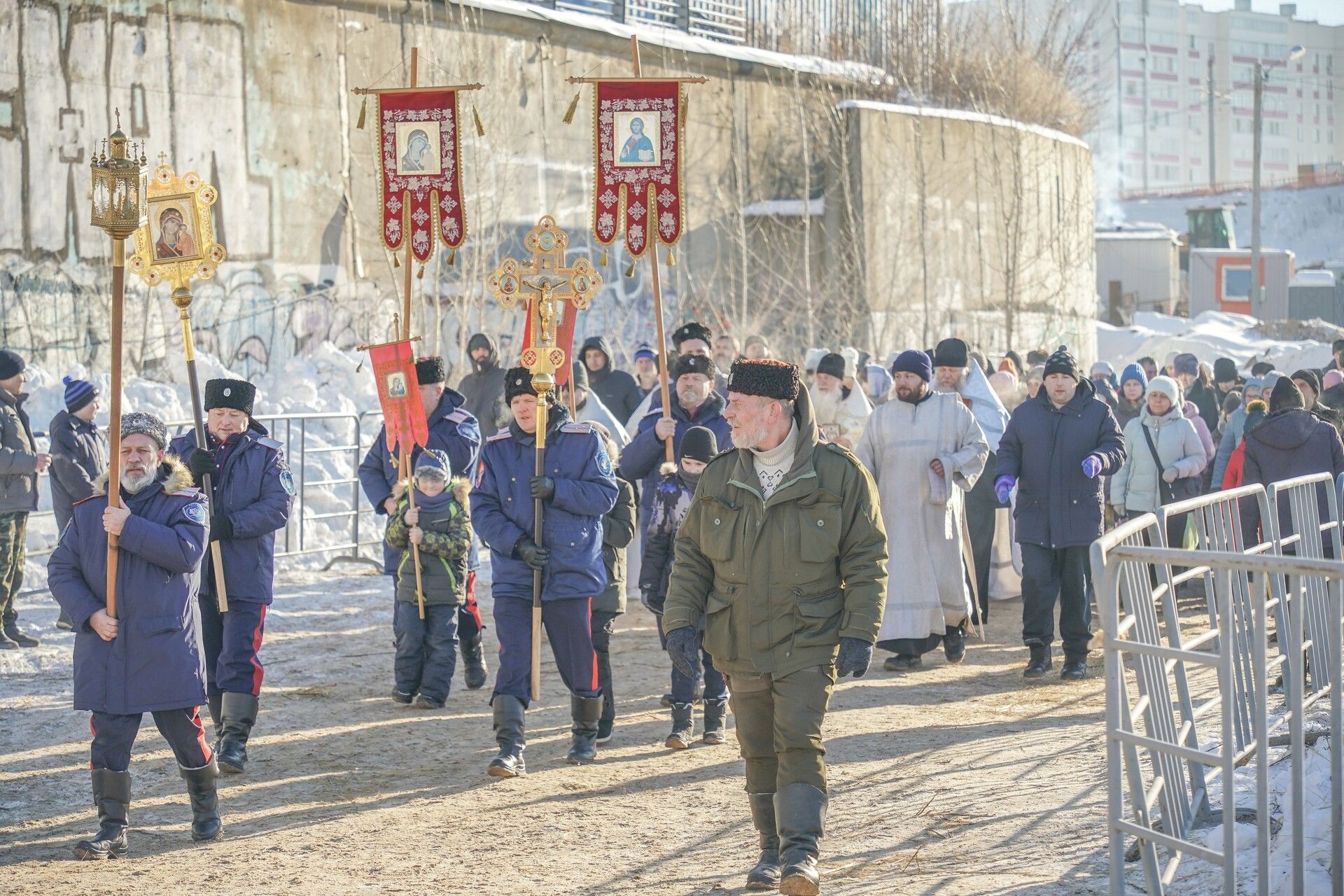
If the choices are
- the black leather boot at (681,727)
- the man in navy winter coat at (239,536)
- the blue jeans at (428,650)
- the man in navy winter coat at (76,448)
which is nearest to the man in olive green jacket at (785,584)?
the black leather boot at (681,727)

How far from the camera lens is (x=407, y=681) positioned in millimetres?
9523

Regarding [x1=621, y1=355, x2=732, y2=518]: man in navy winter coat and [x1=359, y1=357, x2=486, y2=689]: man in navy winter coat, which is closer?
[x1=621, y1=355, x2=732, y2=518]: man in navy winter coat

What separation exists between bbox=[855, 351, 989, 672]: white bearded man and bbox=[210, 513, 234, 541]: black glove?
415 centimetres

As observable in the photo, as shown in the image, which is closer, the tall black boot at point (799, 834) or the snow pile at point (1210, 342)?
the tall black boot at point (799, 834)

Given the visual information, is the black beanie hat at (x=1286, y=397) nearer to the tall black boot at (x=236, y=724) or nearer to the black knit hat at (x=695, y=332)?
the black knit hat at (x=695, y=332)

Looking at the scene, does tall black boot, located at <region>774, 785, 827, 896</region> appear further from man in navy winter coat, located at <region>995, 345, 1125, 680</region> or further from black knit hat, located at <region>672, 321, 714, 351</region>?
man in navy winter coat, located at <region>995, 345, 1125, 680</region>

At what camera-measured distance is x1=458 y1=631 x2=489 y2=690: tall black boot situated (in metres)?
10.1

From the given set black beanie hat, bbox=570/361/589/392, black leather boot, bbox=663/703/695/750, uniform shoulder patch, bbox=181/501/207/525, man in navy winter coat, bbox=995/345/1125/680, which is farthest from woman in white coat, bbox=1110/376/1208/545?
uniform shoulder patch, bbox=181/501/207/525

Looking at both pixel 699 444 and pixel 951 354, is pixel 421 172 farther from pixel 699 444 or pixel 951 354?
pixel 951 354

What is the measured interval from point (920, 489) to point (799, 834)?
4743 millimetres

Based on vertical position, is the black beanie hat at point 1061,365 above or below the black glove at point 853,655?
above

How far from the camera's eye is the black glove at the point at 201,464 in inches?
309

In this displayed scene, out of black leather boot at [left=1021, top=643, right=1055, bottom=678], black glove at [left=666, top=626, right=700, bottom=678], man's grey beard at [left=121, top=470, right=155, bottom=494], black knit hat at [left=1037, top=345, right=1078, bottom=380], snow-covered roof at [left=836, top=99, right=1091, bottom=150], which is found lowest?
black leather boot at [left=1021, top=643, right=1055, bottom=678]

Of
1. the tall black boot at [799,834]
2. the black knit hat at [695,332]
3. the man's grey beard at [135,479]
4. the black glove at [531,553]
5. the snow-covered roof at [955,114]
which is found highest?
the snow-covered roof at [955,114]
